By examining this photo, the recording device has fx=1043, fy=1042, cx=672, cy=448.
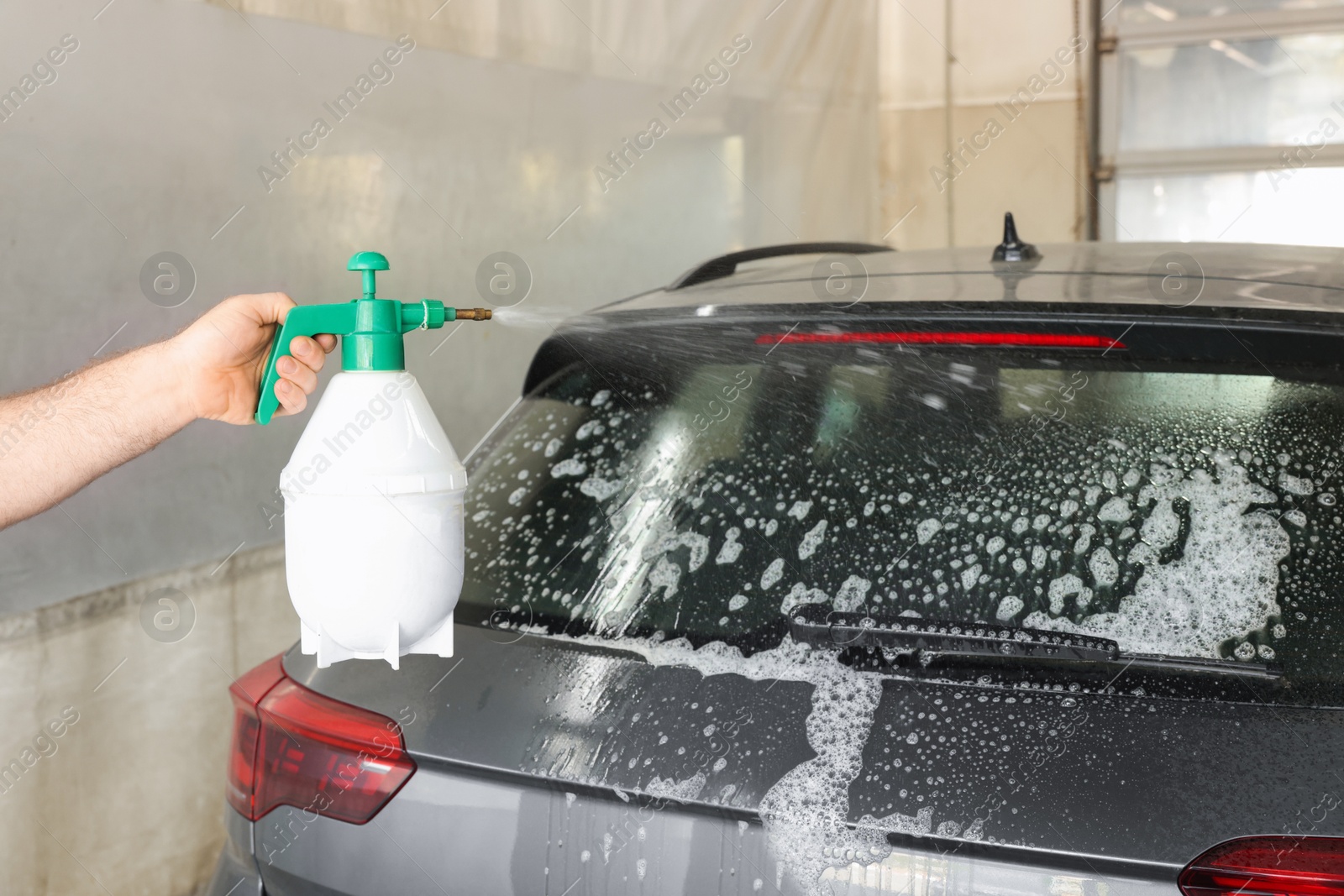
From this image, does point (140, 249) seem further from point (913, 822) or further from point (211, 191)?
point (913, 822)

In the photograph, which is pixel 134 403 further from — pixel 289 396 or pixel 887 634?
pixel 887 634

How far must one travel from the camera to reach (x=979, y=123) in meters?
7.43

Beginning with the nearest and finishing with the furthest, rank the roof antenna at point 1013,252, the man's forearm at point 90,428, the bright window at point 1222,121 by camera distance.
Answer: the man's forearm at point 90,428, the roof antenna at point 1013,252, the bright window at point 1222,121

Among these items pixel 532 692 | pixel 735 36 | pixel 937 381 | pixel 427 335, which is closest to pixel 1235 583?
pixel 937 381

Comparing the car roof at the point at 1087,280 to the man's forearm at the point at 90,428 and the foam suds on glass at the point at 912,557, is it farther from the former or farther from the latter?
the man's forearm at the point at 90,428

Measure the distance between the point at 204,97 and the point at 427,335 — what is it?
1.06 meters

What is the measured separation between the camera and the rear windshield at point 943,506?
1176 millimetres

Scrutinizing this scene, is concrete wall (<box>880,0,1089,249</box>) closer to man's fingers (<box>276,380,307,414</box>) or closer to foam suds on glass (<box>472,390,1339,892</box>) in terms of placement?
foam suds on glass (<box>472,390,1339,892</box>)

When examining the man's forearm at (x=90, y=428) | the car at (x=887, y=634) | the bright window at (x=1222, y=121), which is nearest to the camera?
the car at (x=887, y=634)

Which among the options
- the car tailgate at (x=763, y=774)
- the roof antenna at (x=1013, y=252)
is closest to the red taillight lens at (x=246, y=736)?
the car tailgate at (x=763, y=774)

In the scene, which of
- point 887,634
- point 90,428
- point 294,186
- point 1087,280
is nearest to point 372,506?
point 887,634

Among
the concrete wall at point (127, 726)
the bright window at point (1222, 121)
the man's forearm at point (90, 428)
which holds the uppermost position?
the bright window at point (1222, 121)

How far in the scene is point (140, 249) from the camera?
2.64m

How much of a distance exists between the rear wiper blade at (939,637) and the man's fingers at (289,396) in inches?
25.4
